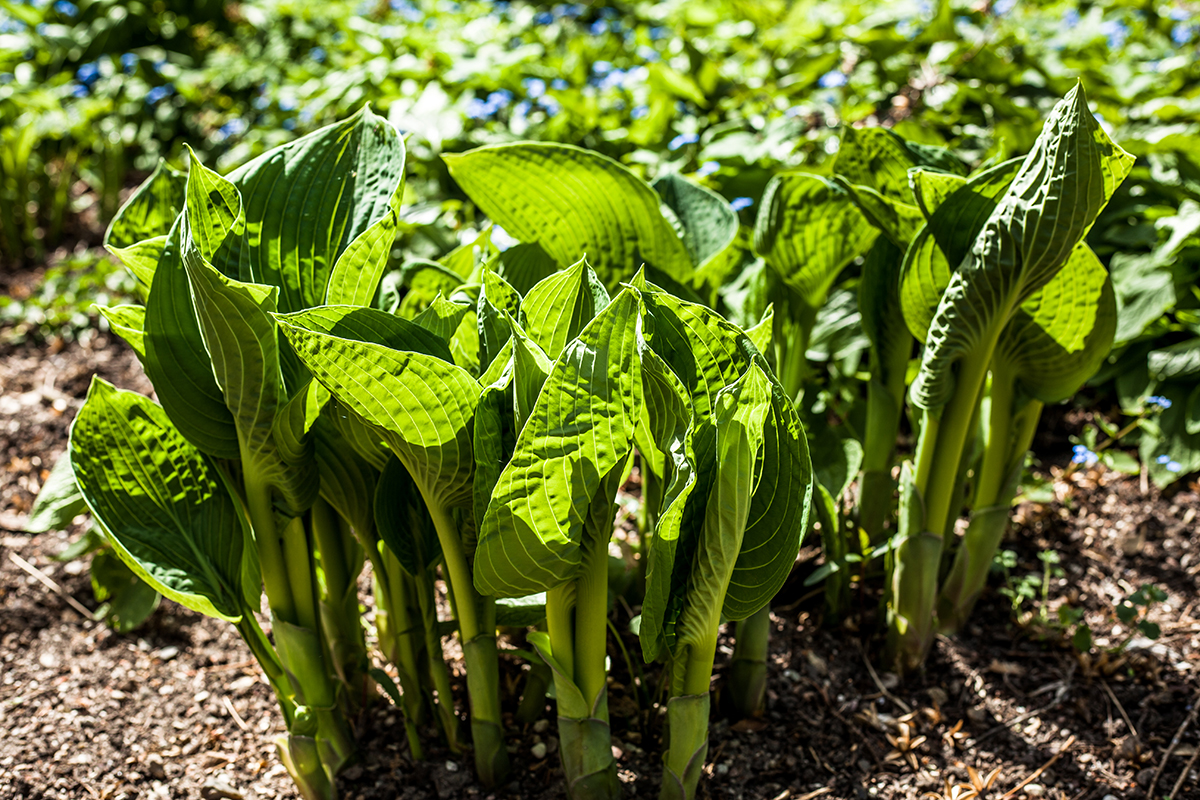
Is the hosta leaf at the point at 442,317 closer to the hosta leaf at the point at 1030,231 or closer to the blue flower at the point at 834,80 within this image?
the hosta leaf at the point at 1030,231

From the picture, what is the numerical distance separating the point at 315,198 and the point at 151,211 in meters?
0.33

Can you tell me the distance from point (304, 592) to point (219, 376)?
42cm

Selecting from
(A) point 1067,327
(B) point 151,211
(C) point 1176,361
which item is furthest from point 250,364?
(C) point 1176,361

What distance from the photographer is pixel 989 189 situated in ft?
4.81

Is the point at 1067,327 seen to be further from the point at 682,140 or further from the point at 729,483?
the point at 682,140

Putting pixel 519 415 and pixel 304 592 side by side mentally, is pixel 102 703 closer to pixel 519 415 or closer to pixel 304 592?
pixel 304 592

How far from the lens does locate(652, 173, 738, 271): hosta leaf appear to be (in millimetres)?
1831

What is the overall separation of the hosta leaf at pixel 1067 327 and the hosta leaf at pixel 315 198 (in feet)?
3.59

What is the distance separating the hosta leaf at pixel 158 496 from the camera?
1430 millimetres

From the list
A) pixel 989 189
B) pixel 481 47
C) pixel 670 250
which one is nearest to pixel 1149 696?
pixel 989 189

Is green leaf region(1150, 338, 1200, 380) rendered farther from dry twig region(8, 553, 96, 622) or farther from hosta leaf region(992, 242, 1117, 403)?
dry twig region(8, 553, 96, 622)

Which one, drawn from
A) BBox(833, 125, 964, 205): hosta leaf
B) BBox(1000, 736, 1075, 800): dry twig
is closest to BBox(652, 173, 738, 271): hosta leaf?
BBox(833, 125, 964, 205): hosta leaf

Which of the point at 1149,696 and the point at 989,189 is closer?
the point at 989,189

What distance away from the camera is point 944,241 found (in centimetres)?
151
